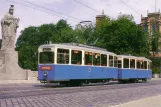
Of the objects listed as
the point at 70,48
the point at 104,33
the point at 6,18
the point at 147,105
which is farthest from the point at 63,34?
the point at 147,105

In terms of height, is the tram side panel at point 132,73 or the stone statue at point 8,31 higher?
the stone statue at point 8,31

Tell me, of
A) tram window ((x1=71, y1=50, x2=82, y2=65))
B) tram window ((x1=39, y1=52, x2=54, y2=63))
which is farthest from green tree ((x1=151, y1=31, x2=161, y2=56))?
tram window ((x1=39, y1=52, x2=54, y2=63))

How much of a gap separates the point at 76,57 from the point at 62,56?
170cm

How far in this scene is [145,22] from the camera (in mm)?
103438

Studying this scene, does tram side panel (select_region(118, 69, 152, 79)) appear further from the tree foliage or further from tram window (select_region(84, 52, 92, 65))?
the tree foliage

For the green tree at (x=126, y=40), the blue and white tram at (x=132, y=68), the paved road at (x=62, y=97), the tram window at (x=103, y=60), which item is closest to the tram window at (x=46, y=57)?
the paved road at (x=62, y=97)

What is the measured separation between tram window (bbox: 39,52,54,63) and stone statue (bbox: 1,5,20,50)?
28.0 ft

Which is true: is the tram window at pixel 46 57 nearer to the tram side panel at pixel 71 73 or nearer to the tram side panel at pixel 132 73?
the tram side panel at pixel 71 73

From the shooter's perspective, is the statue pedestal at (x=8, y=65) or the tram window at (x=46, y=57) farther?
the statue pedestal at (x=8, y=65)

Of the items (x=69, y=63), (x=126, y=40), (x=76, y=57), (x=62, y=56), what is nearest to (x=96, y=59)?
(x=76, y=57)

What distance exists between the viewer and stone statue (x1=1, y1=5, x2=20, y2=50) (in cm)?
3322

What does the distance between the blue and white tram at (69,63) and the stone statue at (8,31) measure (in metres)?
8.16

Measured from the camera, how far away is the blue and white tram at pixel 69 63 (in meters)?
24.8

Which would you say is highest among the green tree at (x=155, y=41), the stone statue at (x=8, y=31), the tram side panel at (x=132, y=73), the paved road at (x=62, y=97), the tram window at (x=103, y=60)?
the green tree at (x=155, y=41)
